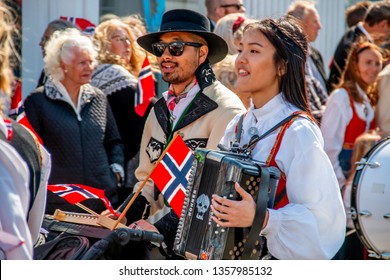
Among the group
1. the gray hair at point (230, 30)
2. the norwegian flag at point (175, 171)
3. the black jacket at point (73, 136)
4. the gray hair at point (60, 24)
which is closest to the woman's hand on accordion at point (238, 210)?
the norwegian flag at point (175, 171)

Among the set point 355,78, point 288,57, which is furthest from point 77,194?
point 355,78

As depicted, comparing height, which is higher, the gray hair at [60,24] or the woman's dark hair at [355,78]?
the gray hair at [60,24]

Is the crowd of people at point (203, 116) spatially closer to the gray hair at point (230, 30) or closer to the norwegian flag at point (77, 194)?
the gray hair at point (230, 30)

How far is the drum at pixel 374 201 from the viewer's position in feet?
20.0

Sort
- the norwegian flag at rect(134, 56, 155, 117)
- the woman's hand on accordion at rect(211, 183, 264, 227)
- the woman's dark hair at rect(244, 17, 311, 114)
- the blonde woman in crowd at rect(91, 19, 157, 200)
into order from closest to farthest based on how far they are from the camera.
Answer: the woman's hand on accordion at rect(211, 183, 264, 227), the woman's dark hair at rect(244, 17, 311, 114), the norwegian flag at rect(134, 56, 155, 117), the blonde woman in crowd at rect(91, 19, 157, 200)

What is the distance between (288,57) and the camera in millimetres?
4480

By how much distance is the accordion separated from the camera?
4.09 meters

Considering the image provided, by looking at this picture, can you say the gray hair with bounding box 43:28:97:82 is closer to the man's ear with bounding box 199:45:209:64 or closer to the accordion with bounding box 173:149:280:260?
the man's ear with bounding box 199:45:209:64

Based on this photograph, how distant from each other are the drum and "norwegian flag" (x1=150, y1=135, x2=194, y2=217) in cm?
168

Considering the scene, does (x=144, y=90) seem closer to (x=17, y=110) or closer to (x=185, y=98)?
(x=17, y=110)

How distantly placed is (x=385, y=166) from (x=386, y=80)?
2244 mm

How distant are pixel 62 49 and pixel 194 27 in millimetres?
2364

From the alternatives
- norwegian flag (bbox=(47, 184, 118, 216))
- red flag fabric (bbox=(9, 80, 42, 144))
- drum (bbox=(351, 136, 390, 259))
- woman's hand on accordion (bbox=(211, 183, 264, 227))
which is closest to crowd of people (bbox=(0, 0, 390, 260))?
woman's hand on accordion (bbox=(211, 183, 264, 227))

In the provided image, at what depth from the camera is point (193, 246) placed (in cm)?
432
